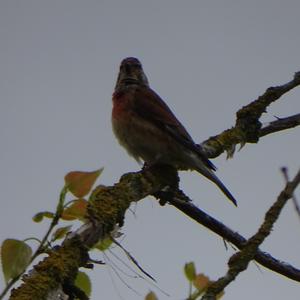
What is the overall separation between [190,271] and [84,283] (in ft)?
1.32

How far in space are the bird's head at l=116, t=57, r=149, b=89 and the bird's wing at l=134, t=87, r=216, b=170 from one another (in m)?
0.37

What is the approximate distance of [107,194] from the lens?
3.42 meters

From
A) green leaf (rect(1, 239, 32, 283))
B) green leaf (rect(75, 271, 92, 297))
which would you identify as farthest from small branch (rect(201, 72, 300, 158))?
green leaf (rect(1, 239, 32, 283))

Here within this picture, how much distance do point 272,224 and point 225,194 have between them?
9.58ft

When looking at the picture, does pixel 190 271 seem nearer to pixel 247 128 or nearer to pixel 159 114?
pixel 247 128

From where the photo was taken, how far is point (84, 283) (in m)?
2.39

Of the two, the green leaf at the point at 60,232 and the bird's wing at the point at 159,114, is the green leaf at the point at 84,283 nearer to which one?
the green leaf at the point at 60,232

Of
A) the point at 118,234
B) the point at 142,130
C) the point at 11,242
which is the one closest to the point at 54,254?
the point at 118,234

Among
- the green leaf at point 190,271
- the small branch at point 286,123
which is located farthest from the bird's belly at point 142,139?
the green leaf at point 190,271

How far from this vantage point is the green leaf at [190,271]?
224 centimetres

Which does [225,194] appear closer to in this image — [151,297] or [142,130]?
[142,130]

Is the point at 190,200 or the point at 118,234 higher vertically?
the point at 190,200

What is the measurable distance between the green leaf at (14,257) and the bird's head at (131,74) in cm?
525

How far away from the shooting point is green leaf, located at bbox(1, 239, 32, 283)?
185 cm
